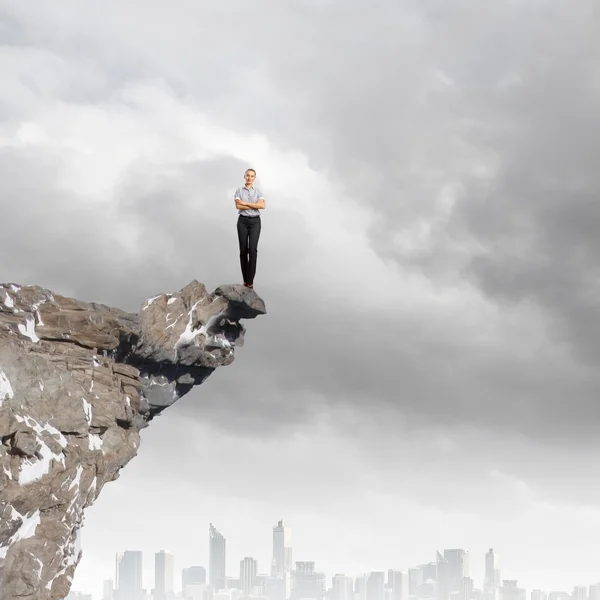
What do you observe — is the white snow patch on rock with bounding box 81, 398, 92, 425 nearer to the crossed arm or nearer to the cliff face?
the cliff face

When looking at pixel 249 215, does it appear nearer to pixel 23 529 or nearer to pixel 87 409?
pixel 87 409

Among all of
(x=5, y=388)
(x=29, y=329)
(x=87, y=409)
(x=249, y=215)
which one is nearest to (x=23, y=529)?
(x=5, y=388)

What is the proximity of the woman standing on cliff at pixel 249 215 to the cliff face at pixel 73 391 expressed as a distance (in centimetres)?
242

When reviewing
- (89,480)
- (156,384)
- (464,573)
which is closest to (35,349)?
(89,480)

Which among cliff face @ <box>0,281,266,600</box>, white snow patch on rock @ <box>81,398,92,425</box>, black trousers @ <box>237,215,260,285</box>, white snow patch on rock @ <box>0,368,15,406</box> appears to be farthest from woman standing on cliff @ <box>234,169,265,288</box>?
white snow patch on rock @ <box>0,368,15,406</box>

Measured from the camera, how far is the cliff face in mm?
23156

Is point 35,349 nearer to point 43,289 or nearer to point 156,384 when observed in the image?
point 43,289

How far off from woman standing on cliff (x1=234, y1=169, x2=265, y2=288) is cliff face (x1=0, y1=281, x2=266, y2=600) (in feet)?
7.93

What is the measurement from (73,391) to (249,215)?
6419 mm

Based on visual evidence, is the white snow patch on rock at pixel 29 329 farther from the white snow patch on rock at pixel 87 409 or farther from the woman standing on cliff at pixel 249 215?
the woman standing on cliff at pixel 249 215

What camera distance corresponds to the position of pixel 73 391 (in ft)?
83.0

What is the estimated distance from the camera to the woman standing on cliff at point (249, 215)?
26031 mm

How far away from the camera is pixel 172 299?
1175 inches

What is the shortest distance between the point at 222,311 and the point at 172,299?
154 centimetres
